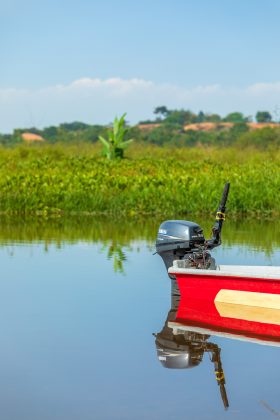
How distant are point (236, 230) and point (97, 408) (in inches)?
438

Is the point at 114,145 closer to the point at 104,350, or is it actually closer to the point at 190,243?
the point at 190,243

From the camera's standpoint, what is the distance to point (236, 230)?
17.3 metres

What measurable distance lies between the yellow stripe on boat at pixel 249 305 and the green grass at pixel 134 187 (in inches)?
427

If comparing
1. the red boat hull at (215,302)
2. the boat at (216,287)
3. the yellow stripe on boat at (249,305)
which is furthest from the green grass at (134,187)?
the yellow stripe on boat at (249,305)

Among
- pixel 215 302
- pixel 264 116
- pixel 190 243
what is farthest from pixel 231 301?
pixel 264 116

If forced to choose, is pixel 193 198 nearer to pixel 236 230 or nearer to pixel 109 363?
pixel 236 230

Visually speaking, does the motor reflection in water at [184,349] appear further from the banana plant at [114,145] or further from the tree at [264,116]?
the tree at [264,116]

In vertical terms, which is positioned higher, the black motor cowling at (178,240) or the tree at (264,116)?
the tree at (264,116)

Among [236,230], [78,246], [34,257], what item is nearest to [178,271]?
[34,257]

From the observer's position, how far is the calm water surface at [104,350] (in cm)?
649

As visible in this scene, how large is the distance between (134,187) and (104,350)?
13946mm

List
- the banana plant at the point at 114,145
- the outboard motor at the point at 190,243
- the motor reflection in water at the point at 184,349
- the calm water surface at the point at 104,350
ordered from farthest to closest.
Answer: the banana plant at the point at 114,145
the outboard motor at the point at 190,243
the motor reflection in water at the point at 184,349
the calm water surface at the point at 104,350

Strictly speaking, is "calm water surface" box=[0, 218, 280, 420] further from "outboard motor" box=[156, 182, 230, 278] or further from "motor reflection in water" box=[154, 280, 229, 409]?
"outboard motor" box=[156, 182, 230, 278]

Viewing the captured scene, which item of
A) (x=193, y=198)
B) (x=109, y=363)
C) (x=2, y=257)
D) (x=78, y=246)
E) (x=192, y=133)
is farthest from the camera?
(x=192, y=133)
